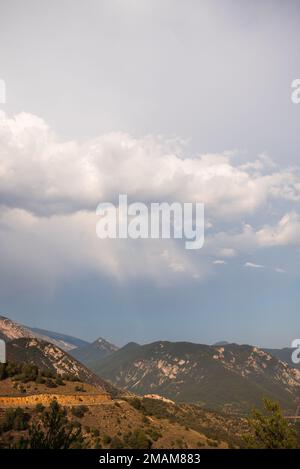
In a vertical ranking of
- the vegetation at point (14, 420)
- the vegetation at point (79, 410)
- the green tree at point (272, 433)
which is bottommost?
the vegetation at point (79, 410)

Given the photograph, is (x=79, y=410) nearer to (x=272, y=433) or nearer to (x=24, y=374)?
(x=24, y=374)

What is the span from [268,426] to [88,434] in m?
27.4

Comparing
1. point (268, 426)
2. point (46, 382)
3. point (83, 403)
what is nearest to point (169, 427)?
point (83, 403)

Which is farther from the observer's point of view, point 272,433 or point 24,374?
Answer: point 24,374

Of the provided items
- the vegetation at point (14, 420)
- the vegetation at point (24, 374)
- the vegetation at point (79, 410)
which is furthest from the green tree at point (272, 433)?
the vegetation at point (24, 374)

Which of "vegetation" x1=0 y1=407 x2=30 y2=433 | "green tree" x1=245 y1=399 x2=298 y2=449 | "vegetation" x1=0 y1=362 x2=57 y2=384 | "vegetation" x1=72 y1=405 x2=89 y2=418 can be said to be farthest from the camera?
"vegetation" x1=0 y1=362 x2=57 y2=384

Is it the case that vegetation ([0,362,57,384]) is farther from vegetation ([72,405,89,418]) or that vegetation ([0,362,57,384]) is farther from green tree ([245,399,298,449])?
green tree ([245,399,298,449])

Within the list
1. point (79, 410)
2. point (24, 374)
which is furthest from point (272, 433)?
point (24, 374)

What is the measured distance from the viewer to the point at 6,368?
80.2 metres

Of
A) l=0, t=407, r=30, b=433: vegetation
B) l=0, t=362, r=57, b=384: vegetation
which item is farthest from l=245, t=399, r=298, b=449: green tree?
l=0, t=362, r=57, b=384: vegetation

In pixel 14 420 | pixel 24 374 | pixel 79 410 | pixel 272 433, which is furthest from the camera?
pixel 24 374

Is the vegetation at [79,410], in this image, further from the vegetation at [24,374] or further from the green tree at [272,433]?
the green tree at [272,433]

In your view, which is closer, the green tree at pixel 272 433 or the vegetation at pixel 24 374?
the green tree at pixel 272 433
